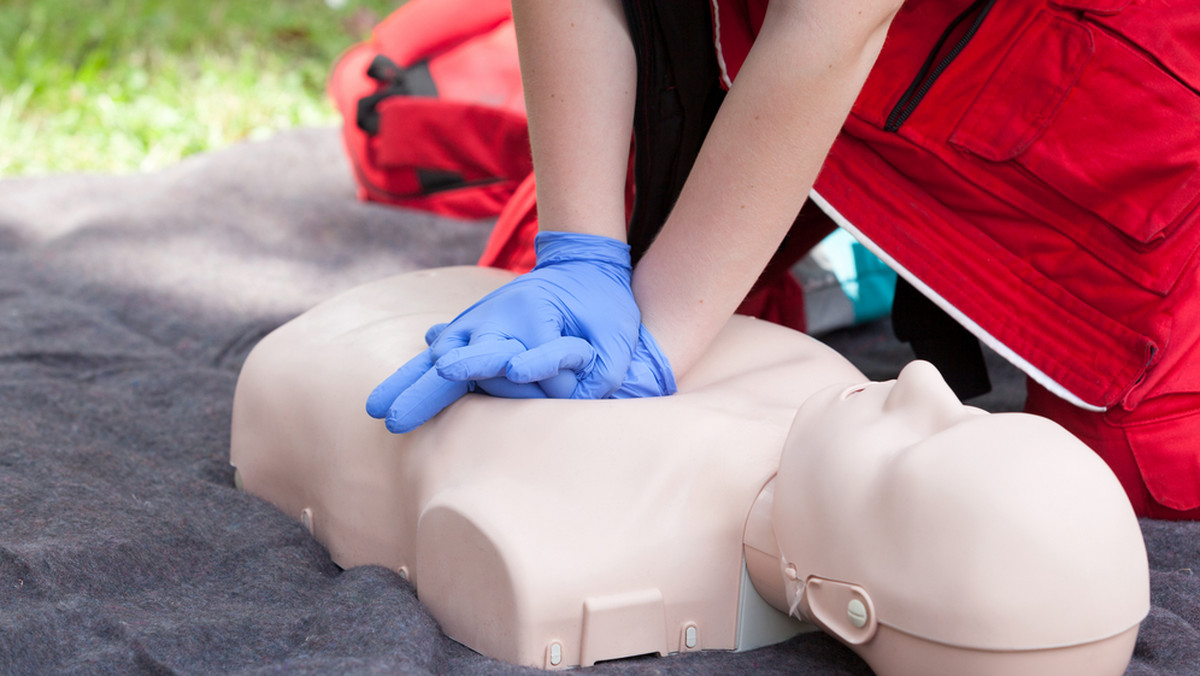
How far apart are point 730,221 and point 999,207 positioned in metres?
0.40

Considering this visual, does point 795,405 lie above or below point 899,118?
below

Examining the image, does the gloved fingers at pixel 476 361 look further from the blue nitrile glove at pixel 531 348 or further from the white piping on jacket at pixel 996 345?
the white piping on jacket at pixel 996 345

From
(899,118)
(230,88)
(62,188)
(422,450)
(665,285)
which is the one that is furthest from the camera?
(230,88)

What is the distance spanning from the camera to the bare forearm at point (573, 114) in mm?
1098

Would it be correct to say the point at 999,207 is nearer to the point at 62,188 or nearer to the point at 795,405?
the point at 795,405

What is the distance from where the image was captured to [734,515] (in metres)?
0.87

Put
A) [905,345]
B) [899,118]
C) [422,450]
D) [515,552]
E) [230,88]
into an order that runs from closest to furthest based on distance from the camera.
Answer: [515,552] < [422,450] < [899,118] < [905,345] < [230,88]

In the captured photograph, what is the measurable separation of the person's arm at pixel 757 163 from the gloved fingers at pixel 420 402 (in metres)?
0.24

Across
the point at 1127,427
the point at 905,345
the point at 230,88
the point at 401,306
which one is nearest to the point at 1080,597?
the point at 1127,427

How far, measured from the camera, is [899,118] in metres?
1.19

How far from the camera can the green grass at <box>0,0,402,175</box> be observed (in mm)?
2895

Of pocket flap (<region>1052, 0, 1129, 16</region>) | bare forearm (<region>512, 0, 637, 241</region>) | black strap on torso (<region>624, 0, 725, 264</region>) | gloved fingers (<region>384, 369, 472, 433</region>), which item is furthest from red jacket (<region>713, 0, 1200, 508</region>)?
gloved fingers (<region>384, 369, 472, 433</region>)

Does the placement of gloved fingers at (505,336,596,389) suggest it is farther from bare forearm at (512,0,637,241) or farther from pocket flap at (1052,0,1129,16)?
pocket flap at (1052,0,1129,16)

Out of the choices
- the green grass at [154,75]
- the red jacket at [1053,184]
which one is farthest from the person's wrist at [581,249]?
the green grass at [154,75]
